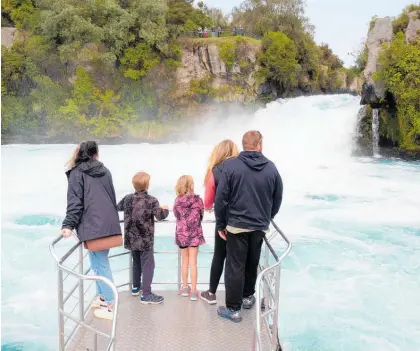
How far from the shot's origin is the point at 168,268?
927cm

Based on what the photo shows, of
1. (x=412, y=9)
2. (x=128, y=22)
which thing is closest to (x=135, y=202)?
(x=412, y=9)

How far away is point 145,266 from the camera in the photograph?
4680mm

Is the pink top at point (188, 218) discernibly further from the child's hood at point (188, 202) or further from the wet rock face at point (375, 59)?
the wet rock face at point (375, 59)

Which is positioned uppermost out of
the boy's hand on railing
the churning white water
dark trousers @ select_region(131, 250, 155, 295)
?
the boy's hand on railing

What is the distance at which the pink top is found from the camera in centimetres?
473

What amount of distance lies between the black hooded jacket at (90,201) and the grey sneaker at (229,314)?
1247 mm

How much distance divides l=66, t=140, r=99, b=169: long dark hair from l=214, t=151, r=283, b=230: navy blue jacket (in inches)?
46.3

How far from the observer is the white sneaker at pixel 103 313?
14.6 feet

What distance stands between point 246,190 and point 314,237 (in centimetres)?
753

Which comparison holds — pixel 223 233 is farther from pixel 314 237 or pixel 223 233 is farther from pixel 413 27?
pixel 413 27

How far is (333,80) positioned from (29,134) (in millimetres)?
25049

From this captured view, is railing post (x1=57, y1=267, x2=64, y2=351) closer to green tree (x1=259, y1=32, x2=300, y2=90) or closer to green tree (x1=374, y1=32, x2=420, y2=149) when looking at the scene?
green tree (x1=374, y1=32, x2=420, y2=149)

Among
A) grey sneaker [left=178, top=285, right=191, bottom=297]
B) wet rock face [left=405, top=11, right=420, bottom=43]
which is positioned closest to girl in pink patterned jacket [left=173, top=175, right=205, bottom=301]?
grey sneaker [left=178, top=285, right=191, bottom=297]

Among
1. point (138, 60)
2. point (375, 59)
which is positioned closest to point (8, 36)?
point (138, 60)
